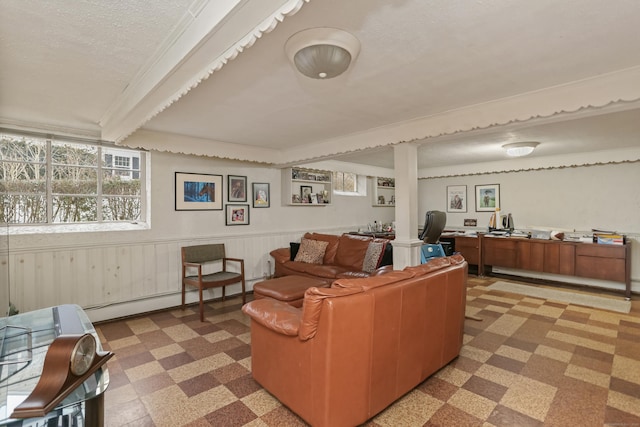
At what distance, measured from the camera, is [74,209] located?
373 cm

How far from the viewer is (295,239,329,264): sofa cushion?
4.76m

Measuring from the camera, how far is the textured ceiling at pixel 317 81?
59.9 inches

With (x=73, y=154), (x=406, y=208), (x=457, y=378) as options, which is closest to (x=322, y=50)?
(x=406, y=208)

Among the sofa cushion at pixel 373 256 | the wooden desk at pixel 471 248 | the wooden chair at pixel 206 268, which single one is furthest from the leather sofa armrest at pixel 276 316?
the wooden desk at pixel 471 248

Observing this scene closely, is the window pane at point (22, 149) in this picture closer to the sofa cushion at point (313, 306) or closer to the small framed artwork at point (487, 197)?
the sofa cushion at point (313, 306)

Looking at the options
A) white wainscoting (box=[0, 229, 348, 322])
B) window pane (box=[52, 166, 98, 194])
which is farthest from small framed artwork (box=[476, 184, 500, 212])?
window pane (box=[52, 166, 98, 194])

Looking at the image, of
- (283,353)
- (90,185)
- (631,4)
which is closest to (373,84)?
(631,4)

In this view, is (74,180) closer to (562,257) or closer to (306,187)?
(306,187)

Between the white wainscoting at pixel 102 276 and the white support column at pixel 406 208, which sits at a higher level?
the white support column at pixel 406 208

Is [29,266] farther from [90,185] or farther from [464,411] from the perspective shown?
[464,411]

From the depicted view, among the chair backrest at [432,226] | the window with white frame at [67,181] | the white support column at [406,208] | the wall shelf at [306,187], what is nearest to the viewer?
the window with white frame at [67,181]

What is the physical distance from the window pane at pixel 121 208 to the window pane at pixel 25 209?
1.91 feet

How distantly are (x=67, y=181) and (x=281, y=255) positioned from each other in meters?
2.91

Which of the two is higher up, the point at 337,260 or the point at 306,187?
the point at 306,187
